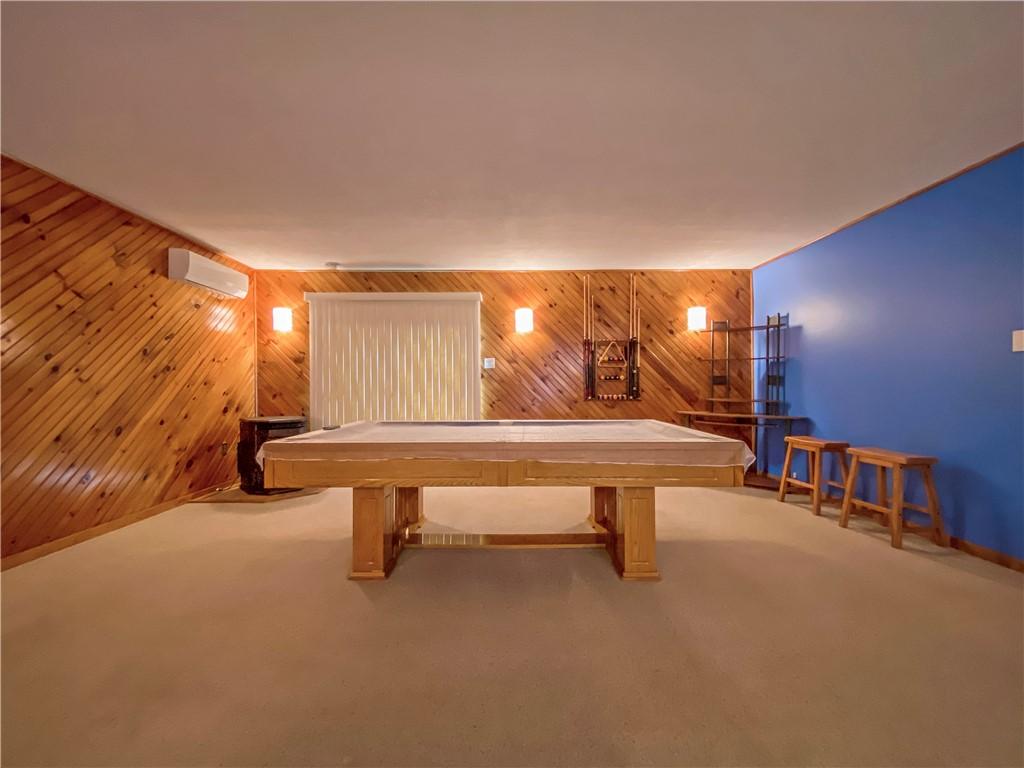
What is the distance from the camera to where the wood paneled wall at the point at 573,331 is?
5715mm

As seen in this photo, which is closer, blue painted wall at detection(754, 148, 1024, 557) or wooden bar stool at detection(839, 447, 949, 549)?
blue painted wall at detection(754, 148, 1024, 557)

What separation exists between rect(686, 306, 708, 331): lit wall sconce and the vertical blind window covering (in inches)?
103

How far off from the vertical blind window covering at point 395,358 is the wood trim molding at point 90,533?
167 cm

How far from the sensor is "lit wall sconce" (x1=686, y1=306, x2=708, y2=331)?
18.1 feet

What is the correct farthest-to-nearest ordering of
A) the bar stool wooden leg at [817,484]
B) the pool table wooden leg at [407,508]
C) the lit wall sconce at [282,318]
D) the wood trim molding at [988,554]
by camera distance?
the lit wall sconce at [282,318] < the bar stool wooden leg at [817,484] < the pool table wooden leg at [407,508] < the wood trim molding at [988,554]

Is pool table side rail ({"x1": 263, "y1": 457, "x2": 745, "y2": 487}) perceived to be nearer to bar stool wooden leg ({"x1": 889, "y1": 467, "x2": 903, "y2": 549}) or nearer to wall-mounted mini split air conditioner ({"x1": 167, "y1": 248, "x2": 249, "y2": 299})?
bar stool wooden leg ({"x1": 889, "y1": 467, "x2": 903, "y2": 549})

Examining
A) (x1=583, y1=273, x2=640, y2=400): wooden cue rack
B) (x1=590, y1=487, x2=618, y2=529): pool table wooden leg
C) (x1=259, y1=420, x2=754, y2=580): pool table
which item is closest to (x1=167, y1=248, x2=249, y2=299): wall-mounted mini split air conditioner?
(x1=259, y1=420, x2=754, y2=580): pool table

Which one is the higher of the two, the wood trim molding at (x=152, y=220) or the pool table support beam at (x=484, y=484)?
the wood trim molding at (x=152, y=220)

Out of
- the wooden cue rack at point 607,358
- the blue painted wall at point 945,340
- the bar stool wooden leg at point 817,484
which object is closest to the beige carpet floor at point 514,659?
the blue painted wall at point 945,340

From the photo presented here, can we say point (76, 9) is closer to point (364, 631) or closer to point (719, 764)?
point (364, 631)

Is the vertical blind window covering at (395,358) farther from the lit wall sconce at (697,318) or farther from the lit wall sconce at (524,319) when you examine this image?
the lit wall sconce at (697,318)

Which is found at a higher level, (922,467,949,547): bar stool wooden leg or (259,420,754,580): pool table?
(259,420,754,580): pool table

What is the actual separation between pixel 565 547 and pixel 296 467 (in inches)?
70.0

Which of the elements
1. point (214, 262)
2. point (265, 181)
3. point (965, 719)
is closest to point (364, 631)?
point (965, 719)
